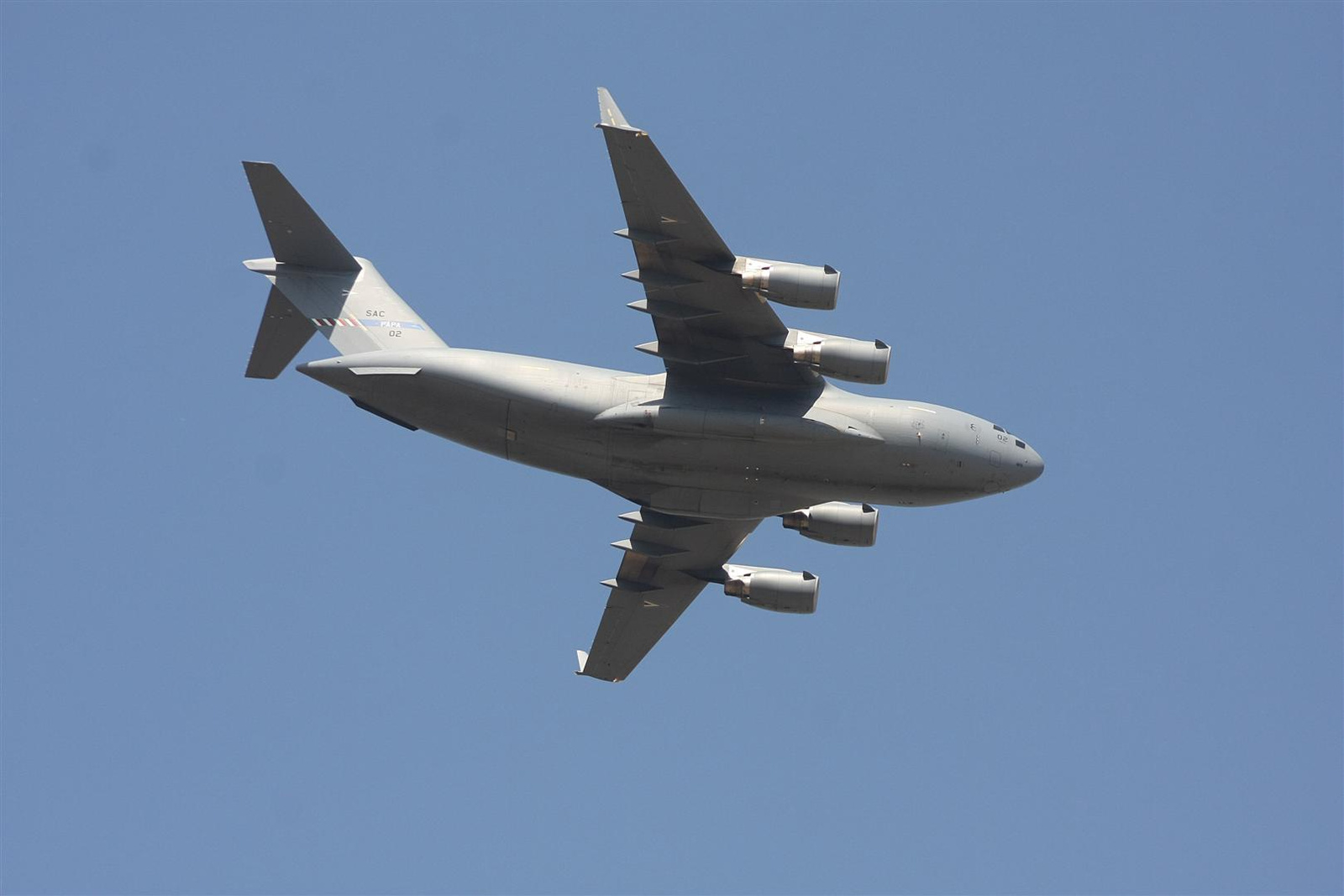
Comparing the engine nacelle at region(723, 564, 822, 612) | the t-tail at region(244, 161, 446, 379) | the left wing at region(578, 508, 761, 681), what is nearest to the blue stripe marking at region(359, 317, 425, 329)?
the t-tail at region(244, 161, 446, 379)

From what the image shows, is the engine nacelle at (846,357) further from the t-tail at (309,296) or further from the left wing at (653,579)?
the t-tail at (309,296)

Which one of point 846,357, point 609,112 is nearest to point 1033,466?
point 846,357

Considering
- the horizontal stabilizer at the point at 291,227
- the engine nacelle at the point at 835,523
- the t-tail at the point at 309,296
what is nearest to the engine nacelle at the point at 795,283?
the engine nacelle at the point at 835,523

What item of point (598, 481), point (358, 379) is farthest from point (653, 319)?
point (358, 379)

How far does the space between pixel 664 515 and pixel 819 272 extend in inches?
248

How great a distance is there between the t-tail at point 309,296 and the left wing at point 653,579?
17.6 feet

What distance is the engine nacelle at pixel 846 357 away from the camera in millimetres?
25625

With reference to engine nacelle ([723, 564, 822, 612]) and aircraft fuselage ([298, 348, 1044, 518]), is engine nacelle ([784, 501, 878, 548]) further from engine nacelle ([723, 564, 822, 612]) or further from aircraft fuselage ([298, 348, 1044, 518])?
aircraft fuselage ([298, 348, 1044, 518])

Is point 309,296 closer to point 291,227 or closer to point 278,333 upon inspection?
point 278,333

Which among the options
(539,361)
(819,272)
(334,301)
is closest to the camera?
(819,272)

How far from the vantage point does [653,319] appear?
26094mm

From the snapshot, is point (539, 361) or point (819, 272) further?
point (539, 361)

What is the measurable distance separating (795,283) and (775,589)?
7456mm

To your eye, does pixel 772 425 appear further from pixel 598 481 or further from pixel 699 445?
pixel 598 481
